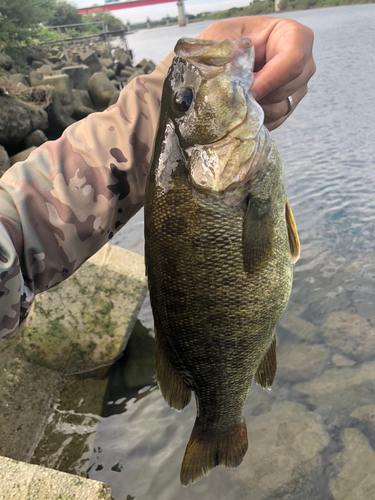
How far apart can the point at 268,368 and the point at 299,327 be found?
126 inches

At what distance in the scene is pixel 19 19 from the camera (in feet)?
62.6

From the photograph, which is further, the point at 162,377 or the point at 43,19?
the point at 43,19

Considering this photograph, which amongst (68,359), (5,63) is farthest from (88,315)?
(5,63)

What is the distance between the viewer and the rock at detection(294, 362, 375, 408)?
4113mm

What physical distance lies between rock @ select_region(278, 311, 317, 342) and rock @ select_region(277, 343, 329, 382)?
6.2 inches

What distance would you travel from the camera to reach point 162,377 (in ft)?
5.88

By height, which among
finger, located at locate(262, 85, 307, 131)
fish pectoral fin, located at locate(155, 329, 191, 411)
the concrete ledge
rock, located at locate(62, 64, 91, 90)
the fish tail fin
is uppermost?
finger, located at locate(262, 85, 307, 131)

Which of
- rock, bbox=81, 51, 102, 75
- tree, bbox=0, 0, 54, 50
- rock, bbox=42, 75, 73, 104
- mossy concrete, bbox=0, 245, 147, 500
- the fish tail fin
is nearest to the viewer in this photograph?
the fish tail fin

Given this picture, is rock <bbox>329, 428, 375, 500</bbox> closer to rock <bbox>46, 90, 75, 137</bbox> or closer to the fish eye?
the fish eye

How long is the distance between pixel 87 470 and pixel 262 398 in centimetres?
174

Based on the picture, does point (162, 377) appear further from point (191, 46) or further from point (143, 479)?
point (143, 479)

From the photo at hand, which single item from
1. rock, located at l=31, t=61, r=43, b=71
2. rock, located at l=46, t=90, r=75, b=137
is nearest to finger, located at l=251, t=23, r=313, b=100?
rock, located at l=46, t=90, r=75, b=137

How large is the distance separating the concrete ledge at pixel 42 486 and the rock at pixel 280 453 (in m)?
1.64

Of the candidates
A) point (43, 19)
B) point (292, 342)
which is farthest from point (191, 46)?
point (43, 19)
